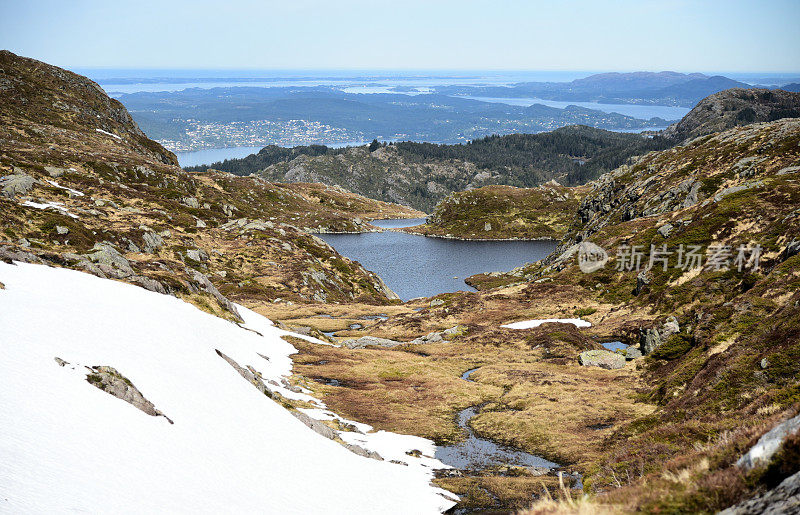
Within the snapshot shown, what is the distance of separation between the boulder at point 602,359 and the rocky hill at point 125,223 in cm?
4134

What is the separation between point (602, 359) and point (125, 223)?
290 feet

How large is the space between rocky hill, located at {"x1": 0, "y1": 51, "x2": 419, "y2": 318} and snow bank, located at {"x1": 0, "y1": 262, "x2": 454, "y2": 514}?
12.6m

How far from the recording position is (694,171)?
346ft

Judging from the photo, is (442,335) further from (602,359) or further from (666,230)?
(666,230)

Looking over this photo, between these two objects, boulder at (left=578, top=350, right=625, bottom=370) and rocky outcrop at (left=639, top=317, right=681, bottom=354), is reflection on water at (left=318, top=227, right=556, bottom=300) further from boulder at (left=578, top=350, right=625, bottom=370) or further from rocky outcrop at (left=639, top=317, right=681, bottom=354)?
rocky outcrop at (left=639, top=317, right=681, bottom=354)

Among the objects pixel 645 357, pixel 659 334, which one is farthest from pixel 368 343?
pixel 659 334

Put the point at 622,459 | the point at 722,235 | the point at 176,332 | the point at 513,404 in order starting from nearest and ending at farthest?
1. the point at 622,459
2. the point at 176,332
3. the point at 513,404
4. the point at 722,235

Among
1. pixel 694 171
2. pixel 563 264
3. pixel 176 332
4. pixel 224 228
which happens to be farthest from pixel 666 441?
pixel 224 228

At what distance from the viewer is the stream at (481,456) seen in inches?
1288

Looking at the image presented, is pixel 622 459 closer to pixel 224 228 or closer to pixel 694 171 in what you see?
pixel 694 171

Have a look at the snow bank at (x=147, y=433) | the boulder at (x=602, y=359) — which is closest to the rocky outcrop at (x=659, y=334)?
the boulder at (x=602, y=359)

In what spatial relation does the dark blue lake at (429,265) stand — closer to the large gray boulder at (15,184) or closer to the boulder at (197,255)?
the boulder at (197,255)

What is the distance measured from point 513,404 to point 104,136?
18424 centimetres

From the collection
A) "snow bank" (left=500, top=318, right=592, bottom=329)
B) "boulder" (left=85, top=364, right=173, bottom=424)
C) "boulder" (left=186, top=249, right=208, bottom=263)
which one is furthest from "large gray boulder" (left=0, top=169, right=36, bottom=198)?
"snow bank" (left=500, top=318, right=592, bottom=329)
